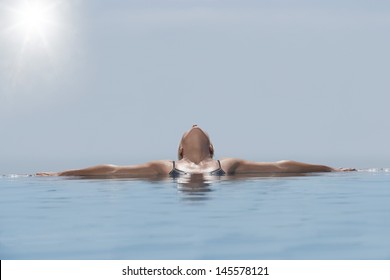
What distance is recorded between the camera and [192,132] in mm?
18688

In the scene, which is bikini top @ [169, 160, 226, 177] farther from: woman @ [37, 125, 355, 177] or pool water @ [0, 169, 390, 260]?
pool water @ [0, 169, 390, 260]

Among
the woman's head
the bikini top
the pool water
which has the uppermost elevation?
the woman's head

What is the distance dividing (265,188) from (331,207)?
131 inches

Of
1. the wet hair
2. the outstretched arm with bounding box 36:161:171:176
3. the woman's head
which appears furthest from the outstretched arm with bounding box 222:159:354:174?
the outstretched arm with bounding box 36:161:171:176

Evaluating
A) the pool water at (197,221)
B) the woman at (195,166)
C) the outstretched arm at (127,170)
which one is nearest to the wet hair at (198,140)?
the woman at (195,166)

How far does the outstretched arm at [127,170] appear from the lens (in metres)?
19.5

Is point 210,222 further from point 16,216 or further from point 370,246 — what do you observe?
point 16,216

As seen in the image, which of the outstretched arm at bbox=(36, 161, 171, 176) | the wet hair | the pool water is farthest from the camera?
the outstretched arm at bbox=(36, 161, 171, 176)

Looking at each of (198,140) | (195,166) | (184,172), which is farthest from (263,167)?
(184,172)

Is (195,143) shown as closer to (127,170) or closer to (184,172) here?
(184,172)

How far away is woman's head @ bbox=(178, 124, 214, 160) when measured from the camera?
18594 mm

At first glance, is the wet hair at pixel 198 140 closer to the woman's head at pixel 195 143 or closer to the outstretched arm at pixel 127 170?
the woman's head at pixel 195 143

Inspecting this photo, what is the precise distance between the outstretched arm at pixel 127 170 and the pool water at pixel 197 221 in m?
2.85

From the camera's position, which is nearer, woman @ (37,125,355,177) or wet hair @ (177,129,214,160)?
wet hair @ (177,129,214,160)
